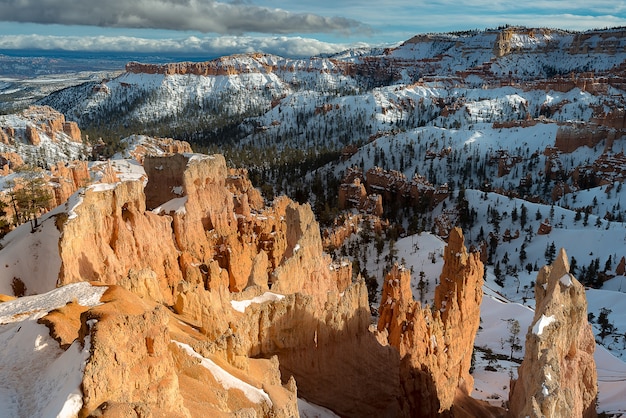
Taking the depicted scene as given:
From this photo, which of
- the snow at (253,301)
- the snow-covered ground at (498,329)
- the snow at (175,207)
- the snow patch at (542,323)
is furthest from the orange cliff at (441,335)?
the snow at (175,207)

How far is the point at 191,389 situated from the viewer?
916cm

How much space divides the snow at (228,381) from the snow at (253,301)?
4.21 meters

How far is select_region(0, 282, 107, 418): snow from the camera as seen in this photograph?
726 cm

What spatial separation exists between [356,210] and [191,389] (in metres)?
61.0

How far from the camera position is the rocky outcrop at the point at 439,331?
17.8m

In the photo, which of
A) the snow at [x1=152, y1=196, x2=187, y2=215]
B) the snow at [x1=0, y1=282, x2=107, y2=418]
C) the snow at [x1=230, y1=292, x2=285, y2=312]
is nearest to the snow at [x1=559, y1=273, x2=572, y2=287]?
the snow at [x1=230, y1=292, x2=285, y2=312]

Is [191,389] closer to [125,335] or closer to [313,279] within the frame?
[125,335]

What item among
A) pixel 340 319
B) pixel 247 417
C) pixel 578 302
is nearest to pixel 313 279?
pixel 340 319

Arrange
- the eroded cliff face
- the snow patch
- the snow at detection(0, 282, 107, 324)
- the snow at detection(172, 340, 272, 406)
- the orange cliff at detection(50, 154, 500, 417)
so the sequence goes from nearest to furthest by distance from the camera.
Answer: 1. the eroded cliff face
2. the orange cliff at detection(50, 154, 500, 417)
3. the snow at detection(172, 340, 272, 406)
4. the snow at detection(0, 282, 107, 324)
5. the snow patch

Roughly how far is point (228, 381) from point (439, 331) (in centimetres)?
1312

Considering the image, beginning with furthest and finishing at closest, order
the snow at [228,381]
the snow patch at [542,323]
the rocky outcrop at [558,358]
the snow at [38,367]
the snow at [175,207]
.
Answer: the snow at [175,207] < the snow patch at [542,323] < the rocky outcrop at [558,358] < the snow at [228,381] < the snow at [38,367]

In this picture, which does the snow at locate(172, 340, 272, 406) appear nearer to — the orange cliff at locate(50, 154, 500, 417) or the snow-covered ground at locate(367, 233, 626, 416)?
the orange cliff at locate(50, 154, 500, 417)

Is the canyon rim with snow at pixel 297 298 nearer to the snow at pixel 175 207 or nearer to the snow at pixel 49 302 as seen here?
the snow at pixel 49 302

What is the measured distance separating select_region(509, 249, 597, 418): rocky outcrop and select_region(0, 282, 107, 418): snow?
9746mm
